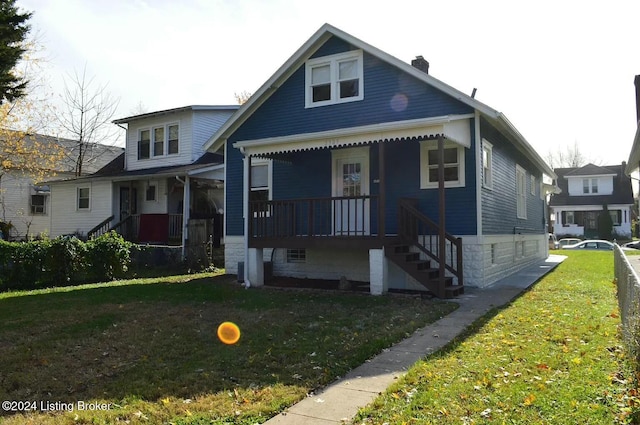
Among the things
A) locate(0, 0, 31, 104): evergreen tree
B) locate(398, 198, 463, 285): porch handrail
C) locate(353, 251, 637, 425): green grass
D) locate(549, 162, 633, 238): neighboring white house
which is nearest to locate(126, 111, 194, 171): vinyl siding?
locate(0, 0, 31, 104): evergreen tree

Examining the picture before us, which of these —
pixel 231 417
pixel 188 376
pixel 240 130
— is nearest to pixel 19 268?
pixel 240 130

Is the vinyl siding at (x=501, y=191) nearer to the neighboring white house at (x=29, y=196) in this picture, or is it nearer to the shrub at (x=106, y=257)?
the shrub at (x=106, y=257)

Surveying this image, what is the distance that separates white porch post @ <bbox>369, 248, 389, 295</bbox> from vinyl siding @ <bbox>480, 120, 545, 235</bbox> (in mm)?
2935

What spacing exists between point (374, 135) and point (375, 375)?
6.79m

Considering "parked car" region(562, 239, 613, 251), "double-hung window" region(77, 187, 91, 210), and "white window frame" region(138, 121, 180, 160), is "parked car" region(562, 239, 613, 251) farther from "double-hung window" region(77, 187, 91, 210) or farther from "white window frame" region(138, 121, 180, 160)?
"double-hung window" region(77, 187, 91, 210)

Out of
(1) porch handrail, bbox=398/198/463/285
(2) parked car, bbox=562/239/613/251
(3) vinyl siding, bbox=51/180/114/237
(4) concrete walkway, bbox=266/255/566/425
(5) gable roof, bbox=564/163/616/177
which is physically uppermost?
(5) gable roof, bbox=564/163/616/177

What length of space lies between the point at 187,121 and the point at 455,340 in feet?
59.4

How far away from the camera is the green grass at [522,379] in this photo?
416 centimetres

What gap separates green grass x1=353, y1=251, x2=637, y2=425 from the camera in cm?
416

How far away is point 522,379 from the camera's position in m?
5.03

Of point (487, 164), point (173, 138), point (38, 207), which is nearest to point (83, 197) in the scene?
point (173, 138)

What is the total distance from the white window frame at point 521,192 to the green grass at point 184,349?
880 centimetres

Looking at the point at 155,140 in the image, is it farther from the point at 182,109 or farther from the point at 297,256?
the point at 297,256

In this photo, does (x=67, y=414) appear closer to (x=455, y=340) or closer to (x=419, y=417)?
(x=419, y=417)
